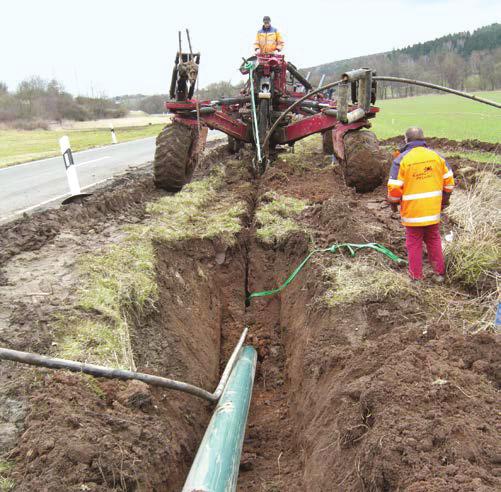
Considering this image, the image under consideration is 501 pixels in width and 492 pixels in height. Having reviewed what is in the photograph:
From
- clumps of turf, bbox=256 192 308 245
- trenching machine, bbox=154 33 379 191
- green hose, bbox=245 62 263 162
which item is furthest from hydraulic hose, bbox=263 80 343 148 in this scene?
clumps of turf, bbox=256 192 308 245

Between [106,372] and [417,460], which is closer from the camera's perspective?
[417,460]

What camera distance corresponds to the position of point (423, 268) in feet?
17.1

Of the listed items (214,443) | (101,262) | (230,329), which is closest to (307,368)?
(214,443)

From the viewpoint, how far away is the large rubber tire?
24.8ft

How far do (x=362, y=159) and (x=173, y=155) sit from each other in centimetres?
281

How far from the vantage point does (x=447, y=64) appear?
67625 mm

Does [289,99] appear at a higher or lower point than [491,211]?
higher

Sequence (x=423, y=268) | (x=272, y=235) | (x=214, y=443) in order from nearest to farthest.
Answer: (x=214, y=443) → (x=423, y=268) → (x=272, y=235)

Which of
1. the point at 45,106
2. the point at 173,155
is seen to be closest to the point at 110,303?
the point at 173,155

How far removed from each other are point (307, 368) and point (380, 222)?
300 cm

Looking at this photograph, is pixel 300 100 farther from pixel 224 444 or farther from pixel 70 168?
pixel 224 444

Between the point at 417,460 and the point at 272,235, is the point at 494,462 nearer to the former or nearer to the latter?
the point at 417,460

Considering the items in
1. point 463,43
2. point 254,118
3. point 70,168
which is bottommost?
point 70,168

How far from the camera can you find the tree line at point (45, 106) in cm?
4350
